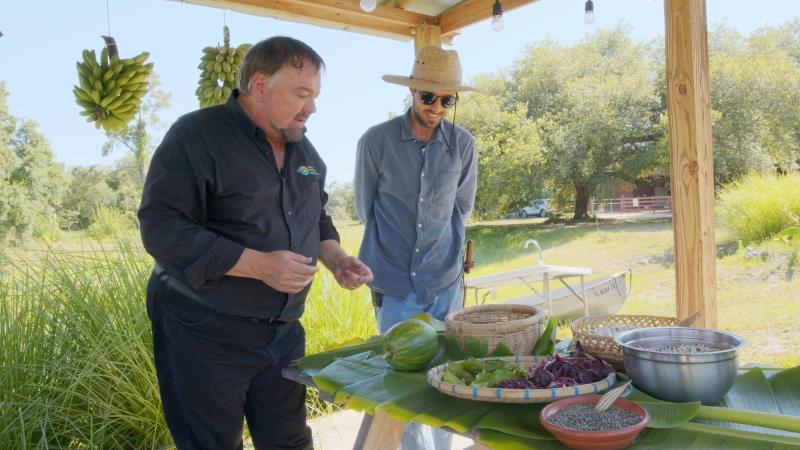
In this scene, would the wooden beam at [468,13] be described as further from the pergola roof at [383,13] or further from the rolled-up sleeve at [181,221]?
the rolled-up sleeve at [181,221]

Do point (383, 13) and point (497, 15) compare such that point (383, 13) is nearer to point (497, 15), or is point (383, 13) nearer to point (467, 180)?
point (497, 15)

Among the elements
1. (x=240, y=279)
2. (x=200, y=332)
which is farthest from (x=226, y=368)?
(x=240, y=279)

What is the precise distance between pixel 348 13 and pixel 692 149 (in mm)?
2574

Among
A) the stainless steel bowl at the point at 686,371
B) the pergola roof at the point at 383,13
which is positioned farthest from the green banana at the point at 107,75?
the stainless steel bowl at the point at 686,371

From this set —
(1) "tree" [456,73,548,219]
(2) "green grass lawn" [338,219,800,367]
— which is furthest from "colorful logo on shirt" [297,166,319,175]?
(1) "tree" [456,73,548,219]

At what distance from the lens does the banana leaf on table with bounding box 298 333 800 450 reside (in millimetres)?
1175

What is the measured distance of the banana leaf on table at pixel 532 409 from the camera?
3.85ft

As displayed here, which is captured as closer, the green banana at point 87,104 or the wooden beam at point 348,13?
the green banana at point 87,104

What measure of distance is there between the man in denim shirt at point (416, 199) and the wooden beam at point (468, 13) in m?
1.37

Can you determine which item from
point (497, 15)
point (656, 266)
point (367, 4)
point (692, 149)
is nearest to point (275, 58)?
point (367, 4)

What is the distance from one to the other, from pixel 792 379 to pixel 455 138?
192cm

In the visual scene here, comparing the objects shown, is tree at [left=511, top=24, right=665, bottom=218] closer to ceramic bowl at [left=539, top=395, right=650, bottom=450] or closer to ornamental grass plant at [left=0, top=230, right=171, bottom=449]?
ornamental grass plant at [left=0, top=230, right=171, bottom=449]

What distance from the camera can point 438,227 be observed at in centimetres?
293

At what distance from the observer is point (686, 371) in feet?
4.30
